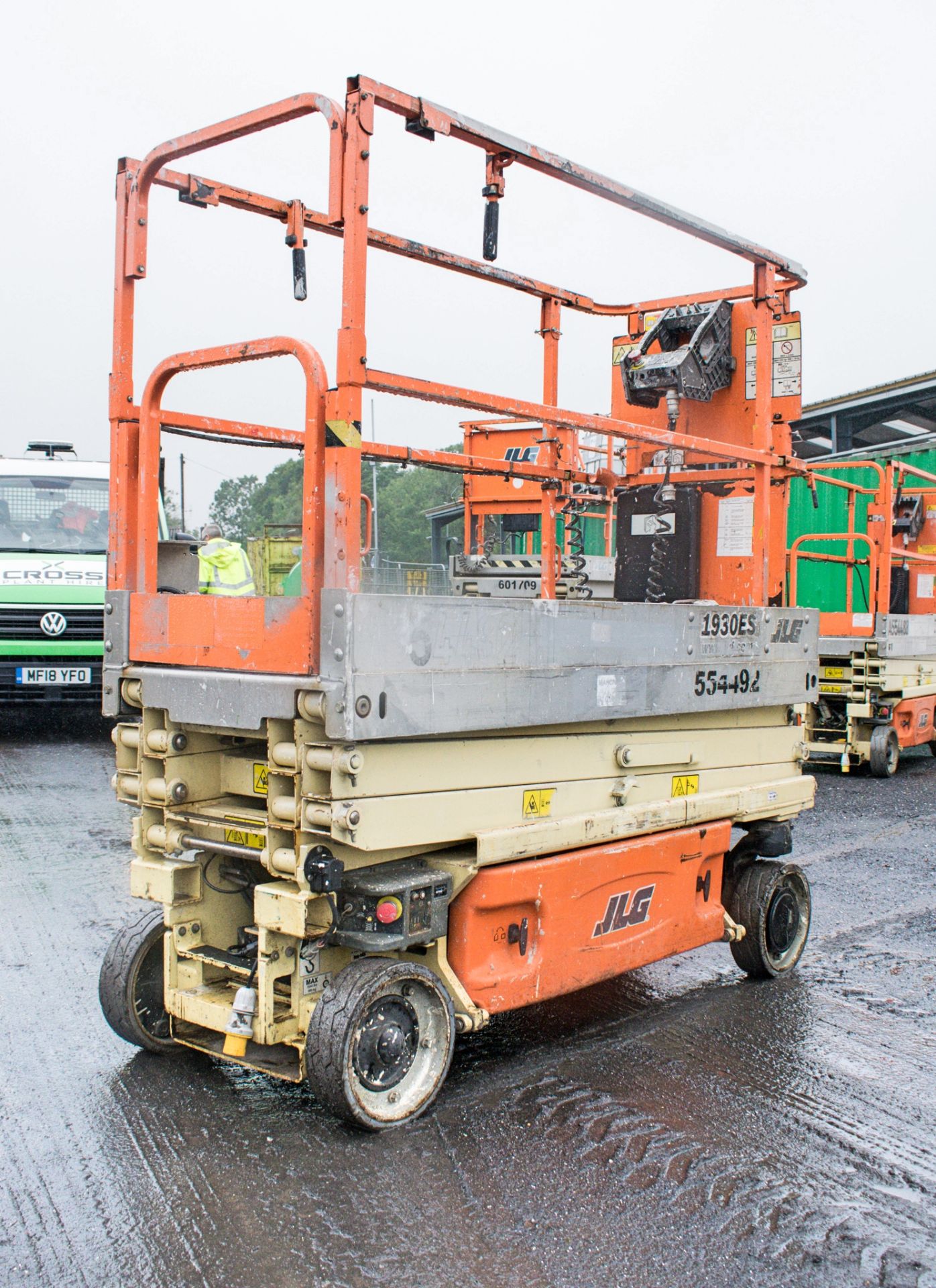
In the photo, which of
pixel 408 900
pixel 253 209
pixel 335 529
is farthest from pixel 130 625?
pixel 253 209

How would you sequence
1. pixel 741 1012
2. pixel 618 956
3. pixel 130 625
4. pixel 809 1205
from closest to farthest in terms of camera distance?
pixel 809 1205, pixel 130 625, pixel 618 956, pixel 741 1012

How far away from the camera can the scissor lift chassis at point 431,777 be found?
3146 millimetres

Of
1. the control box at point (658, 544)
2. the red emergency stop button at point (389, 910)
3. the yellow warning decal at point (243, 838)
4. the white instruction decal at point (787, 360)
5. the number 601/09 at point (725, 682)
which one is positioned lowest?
the red emergency stop button at point (389, 910)

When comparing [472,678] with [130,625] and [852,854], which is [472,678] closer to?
[130,625]

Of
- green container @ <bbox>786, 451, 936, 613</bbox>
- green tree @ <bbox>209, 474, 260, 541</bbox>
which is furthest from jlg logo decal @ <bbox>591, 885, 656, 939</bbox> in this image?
green tree @ <bbox>209, 474, 260, 541</bbox>

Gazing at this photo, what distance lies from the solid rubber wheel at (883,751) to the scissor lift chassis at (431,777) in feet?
19.9

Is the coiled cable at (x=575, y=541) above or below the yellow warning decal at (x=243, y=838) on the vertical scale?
above

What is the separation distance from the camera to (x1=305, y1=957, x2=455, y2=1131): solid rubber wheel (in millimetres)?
3129

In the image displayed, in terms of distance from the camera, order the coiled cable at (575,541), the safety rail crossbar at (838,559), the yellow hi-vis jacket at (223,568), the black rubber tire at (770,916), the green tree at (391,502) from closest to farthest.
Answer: the black rubber tire at (770,916), the coiled cable at (575,541), the yellow hi-vis jacket at (223,568), the safety rail crossbar at (838,559), the green tree at (391,502)

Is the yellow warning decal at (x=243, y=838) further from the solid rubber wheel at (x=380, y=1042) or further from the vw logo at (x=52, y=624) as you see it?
the vw logo at (x=52, y=624)

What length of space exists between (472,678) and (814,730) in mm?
7811

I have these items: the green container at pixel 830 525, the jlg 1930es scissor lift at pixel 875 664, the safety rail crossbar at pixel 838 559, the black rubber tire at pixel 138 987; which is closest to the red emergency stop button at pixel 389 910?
the black rubber tire at pixel 138 987

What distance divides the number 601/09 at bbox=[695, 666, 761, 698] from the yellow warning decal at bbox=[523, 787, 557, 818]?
824 mm

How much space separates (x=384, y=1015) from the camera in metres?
3.29
